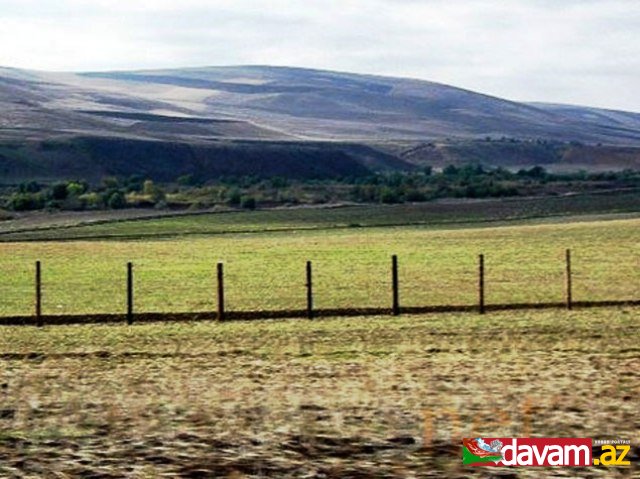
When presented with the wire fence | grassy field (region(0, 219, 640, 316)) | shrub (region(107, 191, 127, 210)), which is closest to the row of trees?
shrub (region(107, 191, 127, 210))

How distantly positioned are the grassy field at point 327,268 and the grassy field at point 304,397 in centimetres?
746

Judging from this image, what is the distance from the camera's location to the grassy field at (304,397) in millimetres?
10461

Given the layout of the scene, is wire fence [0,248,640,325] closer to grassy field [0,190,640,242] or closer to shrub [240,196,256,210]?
grassy field [0,190,640,242]

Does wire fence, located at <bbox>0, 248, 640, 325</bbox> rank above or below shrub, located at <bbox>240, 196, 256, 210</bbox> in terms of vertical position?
below

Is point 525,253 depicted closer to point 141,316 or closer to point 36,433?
point 141,316

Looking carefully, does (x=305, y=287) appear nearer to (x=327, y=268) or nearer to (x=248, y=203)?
(x=327, y=268)

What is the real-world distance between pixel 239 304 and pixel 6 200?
6971 centimetres

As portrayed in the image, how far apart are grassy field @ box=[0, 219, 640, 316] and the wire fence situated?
41mm

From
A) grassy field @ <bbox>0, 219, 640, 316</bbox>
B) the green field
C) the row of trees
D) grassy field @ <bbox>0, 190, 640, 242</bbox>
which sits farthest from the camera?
the row of trees

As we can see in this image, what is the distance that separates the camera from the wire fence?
29.4 m

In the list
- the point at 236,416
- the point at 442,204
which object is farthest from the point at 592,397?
the point at 442,204

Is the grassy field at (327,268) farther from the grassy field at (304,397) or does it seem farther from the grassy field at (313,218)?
the grassy field at (304,397)

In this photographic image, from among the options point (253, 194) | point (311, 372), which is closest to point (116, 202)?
point (253, 194)

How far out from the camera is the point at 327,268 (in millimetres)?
42625
